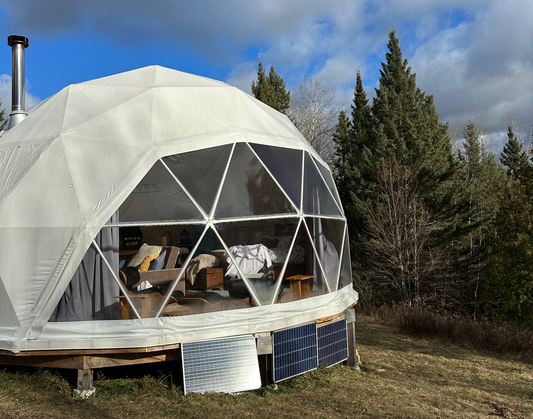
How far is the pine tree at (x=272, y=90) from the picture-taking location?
2795 centimetres

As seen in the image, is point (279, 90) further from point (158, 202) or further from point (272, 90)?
point (158, 202)

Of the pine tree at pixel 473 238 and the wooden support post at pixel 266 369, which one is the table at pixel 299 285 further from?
the pine tree at pixel 473 238

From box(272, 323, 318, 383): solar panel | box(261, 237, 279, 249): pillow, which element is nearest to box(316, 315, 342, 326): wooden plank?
box(272, 323, 318, 383): solar panel

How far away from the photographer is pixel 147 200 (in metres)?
6.48

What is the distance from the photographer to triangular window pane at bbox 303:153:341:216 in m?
7.86

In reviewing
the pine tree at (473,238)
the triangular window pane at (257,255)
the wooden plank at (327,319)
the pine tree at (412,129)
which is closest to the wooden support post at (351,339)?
the wooden plank at (327,319)

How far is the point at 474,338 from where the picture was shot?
11.6 m

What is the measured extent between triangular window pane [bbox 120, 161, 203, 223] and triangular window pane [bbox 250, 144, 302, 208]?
59.3 inches

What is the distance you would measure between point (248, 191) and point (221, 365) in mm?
2453

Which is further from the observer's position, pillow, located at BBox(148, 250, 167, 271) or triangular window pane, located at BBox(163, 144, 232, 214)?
pillow, located at BBox(148, 250, 167, 271)

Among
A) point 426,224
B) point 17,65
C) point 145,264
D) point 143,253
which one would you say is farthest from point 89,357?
point 426,224

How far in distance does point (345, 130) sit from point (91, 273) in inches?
1012

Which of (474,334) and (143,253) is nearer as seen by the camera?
(143,253)

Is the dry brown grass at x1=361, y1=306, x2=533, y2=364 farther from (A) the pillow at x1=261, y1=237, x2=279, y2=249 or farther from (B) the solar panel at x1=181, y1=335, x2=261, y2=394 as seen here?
(B) the solar panel at x1=181, y1=335, x2=261, y2=394
